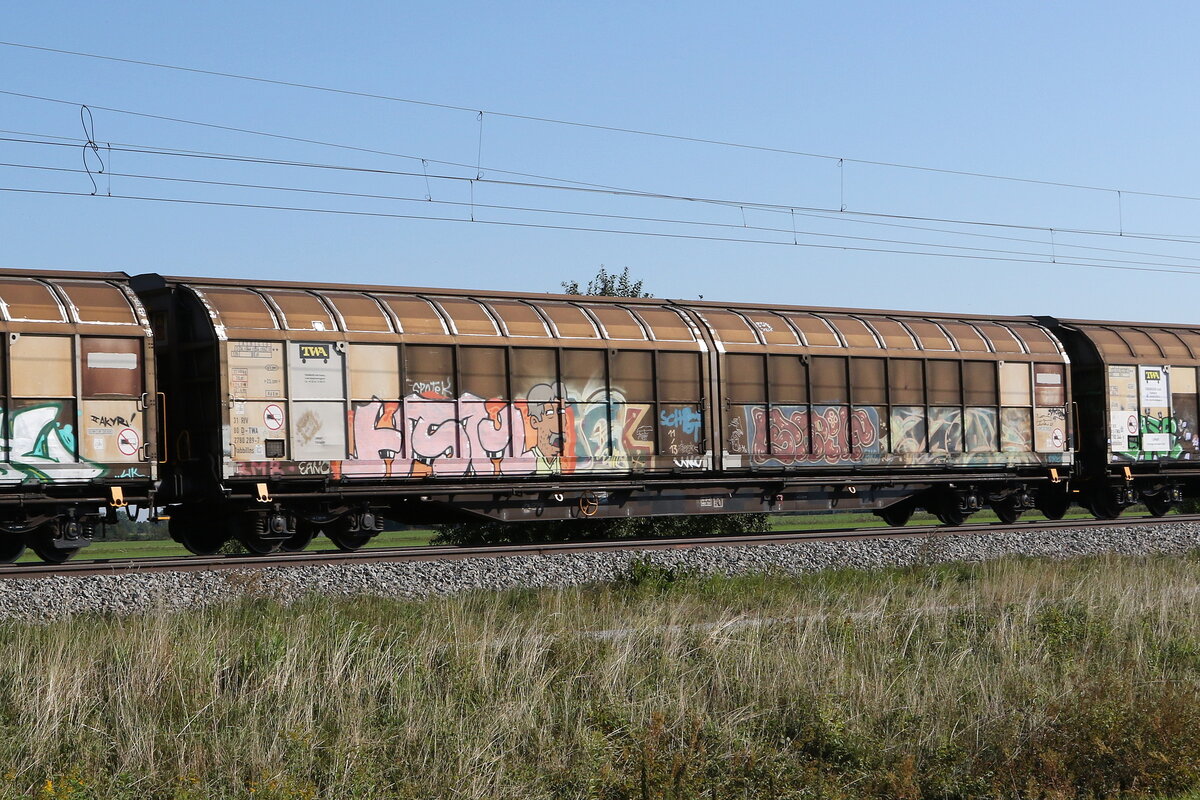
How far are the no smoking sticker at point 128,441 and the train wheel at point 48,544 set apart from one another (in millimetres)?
1225

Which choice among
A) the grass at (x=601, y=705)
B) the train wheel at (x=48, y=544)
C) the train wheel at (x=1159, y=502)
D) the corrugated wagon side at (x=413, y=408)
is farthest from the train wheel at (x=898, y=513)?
the train wheel at (x=48, y=544)

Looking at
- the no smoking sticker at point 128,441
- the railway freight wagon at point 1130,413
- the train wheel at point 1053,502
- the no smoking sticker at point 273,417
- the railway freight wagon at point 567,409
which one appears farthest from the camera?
the train wheel at point 1053,502

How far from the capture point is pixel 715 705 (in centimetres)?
934

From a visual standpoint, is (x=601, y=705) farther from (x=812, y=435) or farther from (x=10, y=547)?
(x=812, y=435)

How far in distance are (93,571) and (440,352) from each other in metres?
5.39

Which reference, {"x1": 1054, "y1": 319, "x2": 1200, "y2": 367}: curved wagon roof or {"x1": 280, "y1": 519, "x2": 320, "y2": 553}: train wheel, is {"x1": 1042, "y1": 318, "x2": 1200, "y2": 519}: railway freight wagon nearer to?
{"x1": 1054, "y1": 319, "x2": 1200, "y2": 367}: curved wagon roof

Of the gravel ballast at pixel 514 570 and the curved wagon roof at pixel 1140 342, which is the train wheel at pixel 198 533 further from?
the curved wagon roof at pixel 1140 342

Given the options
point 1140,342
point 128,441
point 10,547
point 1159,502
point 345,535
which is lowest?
point 1159,502

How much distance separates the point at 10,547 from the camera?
1528cm

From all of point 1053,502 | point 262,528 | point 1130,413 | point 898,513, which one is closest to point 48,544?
point 262,528

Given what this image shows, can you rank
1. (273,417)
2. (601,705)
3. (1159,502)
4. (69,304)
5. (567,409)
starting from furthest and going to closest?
(1159,502) < (567,409) < (273,417) < (69,304) < (601,705)

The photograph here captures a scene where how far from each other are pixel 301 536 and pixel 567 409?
13.7 feet

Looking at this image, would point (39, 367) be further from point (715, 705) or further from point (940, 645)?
point (940, 645)

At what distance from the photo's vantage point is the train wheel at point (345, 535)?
56.1 feet
